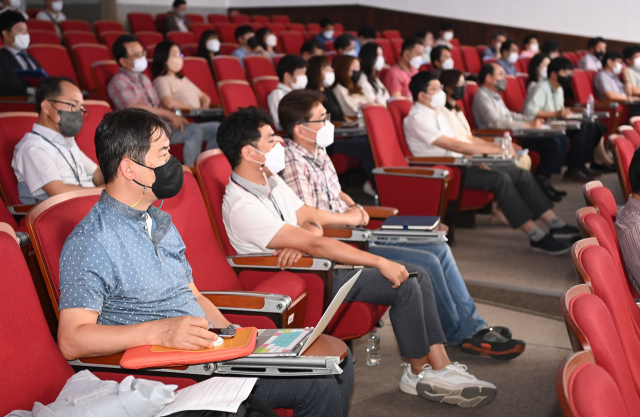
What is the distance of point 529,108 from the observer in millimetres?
5512

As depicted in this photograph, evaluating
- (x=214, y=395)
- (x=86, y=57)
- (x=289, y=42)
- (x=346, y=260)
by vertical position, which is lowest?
(x=346, y=260)

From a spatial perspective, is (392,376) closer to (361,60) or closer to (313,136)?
(313,136)

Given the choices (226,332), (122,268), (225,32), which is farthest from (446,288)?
(225,32)

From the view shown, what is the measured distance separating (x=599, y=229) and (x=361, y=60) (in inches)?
156

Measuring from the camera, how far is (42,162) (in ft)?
8.17

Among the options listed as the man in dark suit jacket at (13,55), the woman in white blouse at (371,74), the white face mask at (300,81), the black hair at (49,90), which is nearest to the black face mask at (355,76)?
the woman in white blouse at (371,74)

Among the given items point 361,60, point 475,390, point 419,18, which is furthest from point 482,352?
point 419,18

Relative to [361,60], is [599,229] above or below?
below

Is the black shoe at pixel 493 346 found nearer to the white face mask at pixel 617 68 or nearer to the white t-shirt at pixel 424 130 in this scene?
the white t-shirt at pixel 424 130

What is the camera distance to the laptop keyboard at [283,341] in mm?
1405

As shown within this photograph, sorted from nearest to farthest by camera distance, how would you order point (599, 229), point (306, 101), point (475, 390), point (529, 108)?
point (599, 229)
point (475, 390)
point (306, 101)
point (529, 108)

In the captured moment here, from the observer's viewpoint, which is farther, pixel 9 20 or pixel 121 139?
pixel 9 20

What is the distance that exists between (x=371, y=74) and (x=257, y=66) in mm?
1004

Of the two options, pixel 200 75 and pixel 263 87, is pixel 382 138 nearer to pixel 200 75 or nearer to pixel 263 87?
pixel 263 87
